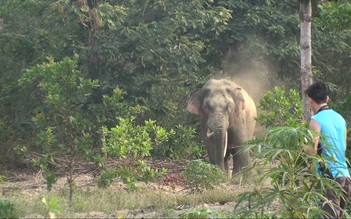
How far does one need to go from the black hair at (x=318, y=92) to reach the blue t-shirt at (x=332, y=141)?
13 cm

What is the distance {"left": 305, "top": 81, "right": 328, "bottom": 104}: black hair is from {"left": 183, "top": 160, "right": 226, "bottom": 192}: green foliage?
4959 mm

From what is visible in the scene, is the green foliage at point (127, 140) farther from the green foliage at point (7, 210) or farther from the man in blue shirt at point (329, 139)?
the man in blue shirt at point (329, 139)

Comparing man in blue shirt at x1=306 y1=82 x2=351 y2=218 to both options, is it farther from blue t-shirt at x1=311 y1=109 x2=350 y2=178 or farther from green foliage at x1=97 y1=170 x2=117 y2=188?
green foliage at x1=97 y1=170 x2=117 y2=188

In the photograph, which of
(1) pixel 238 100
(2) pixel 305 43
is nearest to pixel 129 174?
(2) pixel 305 43

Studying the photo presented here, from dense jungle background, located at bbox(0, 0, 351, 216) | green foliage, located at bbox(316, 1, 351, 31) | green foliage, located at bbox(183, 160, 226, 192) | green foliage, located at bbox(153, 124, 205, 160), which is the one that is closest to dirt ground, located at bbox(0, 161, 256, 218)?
dense jungle background, located at bbox(0, 0, 351, 216)

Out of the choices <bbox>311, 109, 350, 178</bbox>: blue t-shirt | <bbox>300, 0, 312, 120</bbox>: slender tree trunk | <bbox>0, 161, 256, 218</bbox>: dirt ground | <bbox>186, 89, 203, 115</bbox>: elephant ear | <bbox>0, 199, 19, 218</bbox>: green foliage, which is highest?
<bbox>300, 0, 312, 120</bbox>: slender tree trunk

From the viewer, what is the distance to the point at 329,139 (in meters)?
8.59

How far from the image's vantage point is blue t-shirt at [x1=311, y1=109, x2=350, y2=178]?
8.56 meters

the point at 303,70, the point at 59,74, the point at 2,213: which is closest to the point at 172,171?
the point at 303,70

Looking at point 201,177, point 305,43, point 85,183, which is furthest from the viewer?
point 85,183

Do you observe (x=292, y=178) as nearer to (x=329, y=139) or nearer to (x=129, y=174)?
(x=329, y=139)

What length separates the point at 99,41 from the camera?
18047mm

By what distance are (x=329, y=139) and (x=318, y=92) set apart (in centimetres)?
48

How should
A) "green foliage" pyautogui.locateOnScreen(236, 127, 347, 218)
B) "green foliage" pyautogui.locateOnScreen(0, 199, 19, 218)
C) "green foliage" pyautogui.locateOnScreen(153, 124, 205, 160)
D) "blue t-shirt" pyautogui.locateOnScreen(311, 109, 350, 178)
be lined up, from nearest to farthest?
"green foliage" pyautogui.locateOnScreen(236, 127, 347, 218) → "blue t-shirt" pyautogui.locateOnScreen(311, 109, 350, 178) → "green foliage" pyautogui.locateOnScreen(0, 199, 19, 218) → "green foliage" pyautogui.locateOnScreen(153, 124, 205, 160)
